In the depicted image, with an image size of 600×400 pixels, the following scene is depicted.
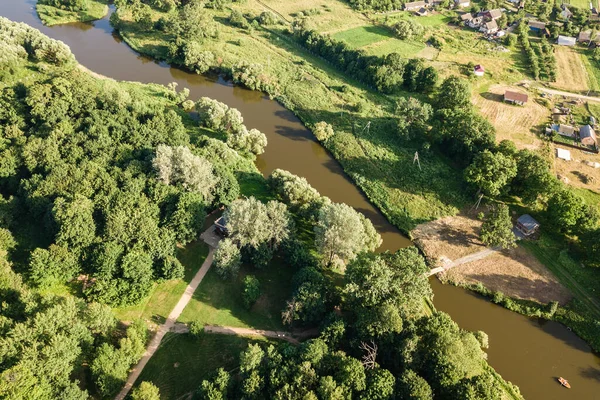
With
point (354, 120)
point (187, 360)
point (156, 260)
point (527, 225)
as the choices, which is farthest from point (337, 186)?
point (187, 360)

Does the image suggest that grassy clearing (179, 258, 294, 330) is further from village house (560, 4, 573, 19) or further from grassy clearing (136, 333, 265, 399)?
village house (560, 4, 573, 19)

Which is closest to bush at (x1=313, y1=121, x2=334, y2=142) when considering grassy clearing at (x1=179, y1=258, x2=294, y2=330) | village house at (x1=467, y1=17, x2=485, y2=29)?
grassy clearing at (x1=179, y1=258, x2=294, y2=330)

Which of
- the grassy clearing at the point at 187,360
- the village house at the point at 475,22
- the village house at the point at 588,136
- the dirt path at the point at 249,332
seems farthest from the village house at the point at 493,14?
the grassy clearing at the point at 187,360

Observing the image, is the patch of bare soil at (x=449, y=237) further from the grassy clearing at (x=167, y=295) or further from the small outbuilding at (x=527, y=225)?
the grassy clearing at (x=167, y=295)

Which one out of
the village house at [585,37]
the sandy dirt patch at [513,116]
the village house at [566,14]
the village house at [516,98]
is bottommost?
the sandy dirt patch at [513,116]

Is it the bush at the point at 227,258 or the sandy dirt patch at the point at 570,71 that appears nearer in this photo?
the bush at the point at 227,258

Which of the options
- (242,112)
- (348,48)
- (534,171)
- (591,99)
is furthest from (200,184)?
(591,99)

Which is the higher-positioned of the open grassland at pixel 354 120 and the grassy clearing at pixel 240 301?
the open grassland at pixel 354 120
